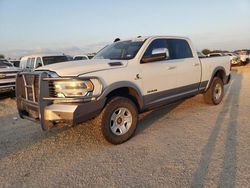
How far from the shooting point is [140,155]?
13.0 feet

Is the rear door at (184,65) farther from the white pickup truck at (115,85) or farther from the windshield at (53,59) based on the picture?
the windshield at (53,59)

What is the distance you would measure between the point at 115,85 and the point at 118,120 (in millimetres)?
666

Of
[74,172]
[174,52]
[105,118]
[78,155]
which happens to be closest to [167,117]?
[174,52]

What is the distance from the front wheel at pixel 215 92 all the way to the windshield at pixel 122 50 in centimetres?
293

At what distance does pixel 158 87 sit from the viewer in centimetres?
516

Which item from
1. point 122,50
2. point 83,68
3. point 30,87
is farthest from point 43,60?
point 83,68

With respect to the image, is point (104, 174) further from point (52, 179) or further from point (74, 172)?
point (52, 179)

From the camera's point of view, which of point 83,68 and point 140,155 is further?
point 83,68

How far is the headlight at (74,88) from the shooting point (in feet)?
12.9

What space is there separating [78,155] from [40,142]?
1.06 m

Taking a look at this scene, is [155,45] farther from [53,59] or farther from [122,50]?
[53,59]

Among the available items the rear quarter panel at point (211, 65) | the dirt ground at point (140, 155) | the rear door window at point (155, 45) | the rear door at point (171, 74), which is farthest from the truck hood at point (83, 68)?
the rear quarter panel at point (211, 65)

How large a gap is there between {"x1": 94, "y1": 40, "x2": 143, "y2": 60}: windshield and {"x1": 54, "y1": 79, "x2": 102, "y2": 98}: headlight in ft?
4.05

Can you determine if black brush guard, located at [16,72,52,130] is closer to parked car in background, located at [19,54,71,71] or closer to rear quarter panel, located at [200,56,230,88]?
rear quarter panel, located at [200,56,230,88]
